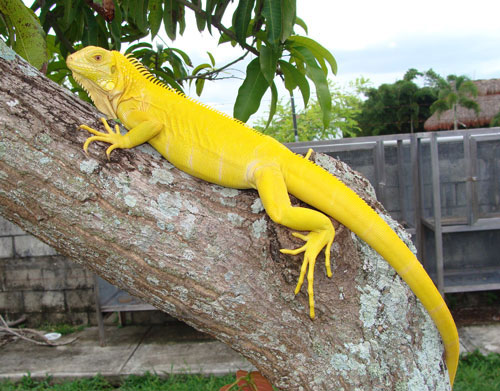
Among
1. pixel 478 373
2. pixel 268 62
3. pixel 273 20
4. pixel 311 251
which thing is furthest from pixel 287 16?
pixel 478 373

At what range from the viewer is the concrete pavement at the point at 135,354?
5.46 metres

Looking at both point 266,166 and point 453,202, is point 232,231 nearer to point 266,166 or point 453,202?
point 266,166

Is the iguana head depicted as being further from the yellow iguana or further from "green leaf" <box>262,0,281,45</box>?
"green leaf" <box>262,0,281,45</box>

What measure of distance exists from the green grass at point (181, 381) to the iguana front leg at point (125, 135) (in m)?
3.67

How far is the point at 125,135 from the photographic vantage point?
1.89 metres

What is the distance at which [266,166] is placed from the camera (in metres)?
2.02

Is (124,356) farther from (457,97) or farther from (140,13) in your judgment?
(457,97)

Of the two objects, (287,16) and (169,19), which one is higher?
(169,19)

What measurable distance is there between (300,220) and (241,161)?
16.0 inches

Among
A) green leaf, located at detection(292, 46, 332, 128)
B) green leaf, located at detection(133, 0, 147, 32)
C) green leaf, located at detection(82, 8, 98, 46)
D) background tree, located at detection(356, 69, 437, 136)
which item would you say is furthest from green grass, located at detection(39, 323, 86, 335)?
background tree, located at detection(356, 69, 437, 136)

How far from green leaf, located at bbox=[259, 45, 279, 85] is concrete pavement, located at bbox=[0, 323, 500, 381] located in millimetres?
4036

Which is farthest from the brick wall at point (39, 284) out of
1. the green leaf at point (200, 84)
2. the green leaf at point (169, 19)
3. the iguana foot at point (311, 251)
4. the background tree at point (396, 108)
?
the background tree at point (396, 108)

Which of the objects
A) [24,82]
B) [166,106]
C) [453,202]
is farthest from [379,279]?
[453,202]

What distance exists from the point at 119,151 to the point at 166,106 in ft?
1.88
